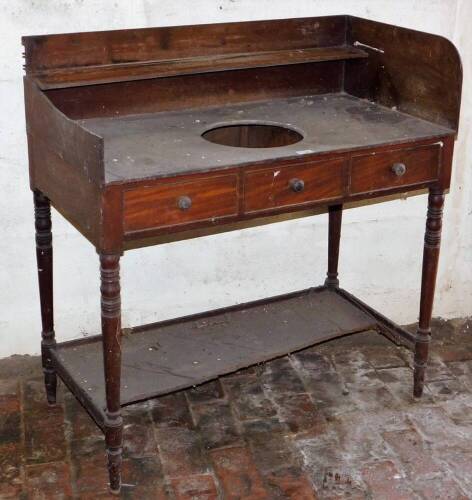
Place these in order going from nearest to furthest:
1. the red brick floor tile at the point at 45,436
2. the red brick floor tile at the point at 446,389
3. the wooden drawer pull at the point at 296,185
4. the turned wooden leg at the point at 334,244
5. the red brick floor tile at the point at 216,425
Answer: the wooden drawer pull at the point at 296,185 → the red brick floor tile at the point at 45,436 → the red brick floor tile at the point at 216,425 → the red brick floor tile at the point at 446,389 → the turned wooden leg at the point at 334,244

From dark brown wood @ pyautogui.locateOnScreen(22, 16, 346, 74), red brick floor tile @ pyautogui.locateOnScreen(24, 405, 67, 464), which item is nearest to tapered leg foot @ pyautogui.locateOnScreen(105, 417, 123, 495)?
red brick floor tile @ pyautogui.locateOnScreen(24, 405, 67, 464)

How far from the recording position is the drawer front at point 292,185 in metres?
3.05

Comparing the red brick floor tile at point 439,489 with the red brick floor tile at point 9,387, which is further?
Answer: the red brick floor tile at point 9,387

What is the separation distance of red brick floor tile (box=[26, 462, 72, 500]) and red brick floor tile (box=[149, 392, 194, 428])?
459mm

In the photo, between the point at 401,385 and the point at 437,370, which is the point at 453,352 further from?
the point at 401,385

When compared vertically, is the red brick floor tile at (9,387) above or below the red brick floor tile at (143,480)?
above

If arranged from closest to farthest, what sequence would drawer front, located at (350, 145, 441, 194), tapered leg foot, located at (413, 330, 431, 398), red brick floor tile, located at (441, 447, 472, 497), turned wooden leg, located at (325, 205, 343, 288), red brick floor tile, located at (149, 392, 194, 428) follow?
drawer front, located at (350, 145, 441, 194) → red brick floor tile, located at (441, 447, 472, 497) → red brick floor tile, located at (149, 392, 194, 428) → tapered leg foot, located at (413, 330, 431, 398) → turned wooden leg, located at (325, 205, 343, 288)

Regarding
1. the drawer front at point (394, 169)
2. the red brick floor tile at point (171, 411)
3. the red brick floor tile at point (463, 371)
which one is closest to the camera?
the drawer front at point (394, 169)

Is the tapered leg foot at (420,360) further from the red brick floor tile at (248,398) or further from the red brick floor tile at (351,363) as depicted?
the red brick floor tile at (248,398)

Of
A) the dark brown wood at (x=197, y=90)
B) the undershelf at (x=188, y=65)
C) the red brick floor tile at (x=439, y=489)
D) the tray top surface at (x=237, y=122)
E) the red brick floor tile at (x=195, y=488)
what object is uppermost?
the undershelf at (x=188, y=65)

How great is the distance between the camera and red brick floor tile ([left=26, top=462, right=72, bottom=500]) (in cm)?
325

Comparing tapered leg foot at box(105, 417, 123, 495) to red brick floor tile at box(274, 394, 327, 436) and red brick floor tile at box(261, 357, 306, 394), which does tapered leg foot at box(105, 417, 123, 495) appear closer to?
red brick floor tile at box(274, 394, 327, 436)

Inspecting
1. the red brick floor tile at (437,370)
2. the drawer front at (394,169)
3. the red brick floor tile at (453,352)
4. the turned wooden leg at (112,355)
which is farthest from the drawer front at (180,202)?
the red brick floor tile at (453,352)

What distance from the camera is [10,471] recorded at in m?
3.36
